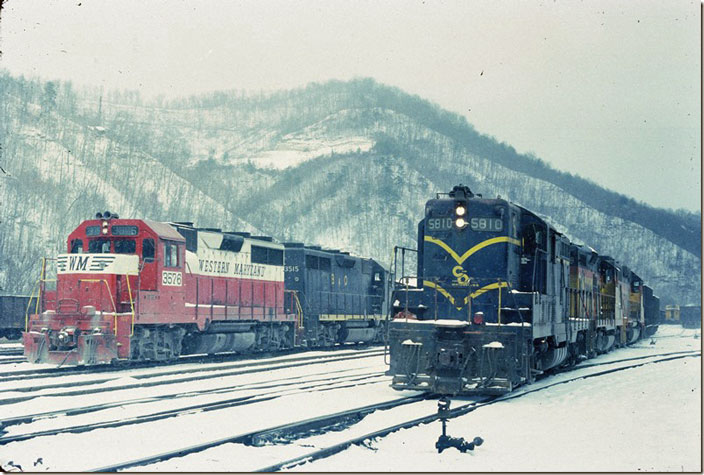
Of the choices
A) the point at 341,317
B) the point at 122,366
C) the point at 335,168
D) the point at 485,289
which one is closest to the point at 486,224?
the point at 485,289

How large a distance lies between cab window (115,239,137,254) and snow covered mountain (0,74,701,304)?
2.21 metres

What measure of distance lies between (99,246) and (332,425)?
886cm

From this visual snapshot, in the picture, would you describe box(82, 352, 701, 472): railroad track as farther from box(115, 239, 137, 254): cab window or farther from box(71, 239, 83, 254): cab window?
box(71, 239, 83, 254): cab window

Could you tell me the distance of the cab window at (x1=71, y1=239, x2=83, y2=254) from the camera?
15669 millimetres

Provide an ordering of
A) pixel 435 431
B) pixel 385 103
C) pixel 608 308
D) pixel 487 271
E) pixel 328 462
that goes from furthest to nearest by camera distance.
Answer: pixel 608 308
pixel 487 271
pixel 385 103
pixel 435 431
pixel 328 462

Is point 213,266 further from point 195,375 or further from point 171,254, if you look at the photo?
point 195,375

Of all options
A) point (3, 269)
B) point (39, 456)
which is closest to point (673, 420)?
point (39, 456)

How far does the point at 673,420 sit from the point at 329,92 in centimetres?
558

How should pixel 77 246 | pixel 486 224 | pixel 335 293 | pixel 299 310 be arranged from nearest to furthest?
pixel 486 224 → pixel 77 246 → pixel 299 310 → pixel 335 293

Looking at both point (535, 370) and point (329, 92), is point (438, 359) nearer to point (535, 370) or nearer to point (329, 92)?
point (535, 370)

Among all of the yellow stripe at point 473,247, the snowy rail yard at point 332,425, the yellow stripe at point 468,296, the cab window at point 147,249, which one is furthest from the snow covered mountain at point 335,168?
the cab window at point 147,249

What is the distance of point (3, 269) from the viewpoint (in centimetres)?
2514

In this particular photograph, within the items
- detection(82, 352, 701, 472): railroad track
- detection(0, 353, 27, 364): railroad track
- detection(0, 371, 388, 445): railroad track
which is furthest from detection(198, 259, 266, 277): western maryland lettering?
detection(82, 352, 701, 472): railroad track

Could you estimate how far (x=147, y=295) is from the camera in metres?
15.6
